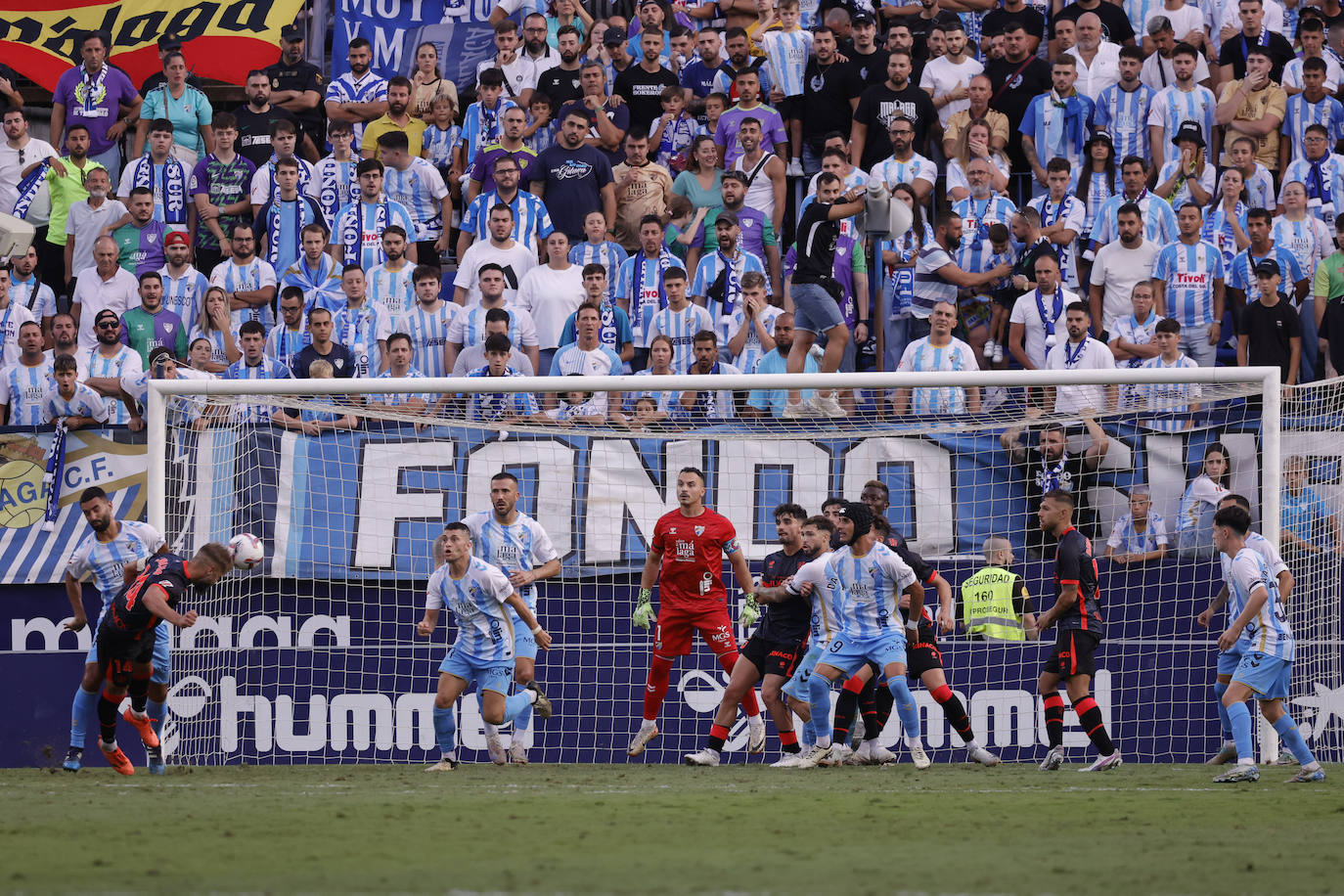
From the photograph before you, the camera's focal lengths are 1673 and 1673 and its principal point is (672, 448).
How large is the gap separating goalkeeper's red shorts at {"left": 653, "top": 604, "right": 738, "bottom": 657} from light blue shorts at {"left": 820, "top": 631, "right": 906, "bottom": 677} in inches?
51.8

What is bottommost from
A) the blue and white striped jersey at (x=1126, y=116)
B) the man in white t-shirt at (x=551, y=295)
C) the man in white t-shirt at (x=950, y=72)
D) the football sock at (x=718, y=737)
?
the football sock at (x=718, y=737)

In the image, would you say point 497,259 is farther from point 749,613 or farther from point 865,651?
point 865,651

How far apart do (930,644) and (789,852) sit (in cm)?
517

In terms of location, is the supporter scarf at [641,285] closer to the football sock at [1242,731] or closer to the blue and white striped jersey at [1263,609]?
the blue and white striped jersey at [1263,609]

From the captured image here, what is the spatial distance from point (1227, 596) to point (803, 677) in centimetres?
298

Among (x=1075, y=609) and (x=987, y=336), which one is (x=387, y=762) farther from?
(x=987, y=336)

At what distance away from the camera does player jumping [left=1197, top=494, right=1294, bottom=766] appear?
10.3 metres

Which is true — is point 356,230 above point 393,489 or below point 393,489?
above

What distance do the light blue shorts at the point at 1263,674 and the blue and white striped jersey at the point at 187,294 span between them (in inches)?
391

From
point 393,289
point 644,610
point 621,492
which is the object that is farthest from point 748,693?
point 393,289

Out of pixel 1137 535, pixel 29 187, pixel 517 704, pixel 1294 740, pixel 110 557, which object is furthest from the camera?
pixel 29 187

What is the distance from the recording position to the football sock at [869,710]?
12008mm

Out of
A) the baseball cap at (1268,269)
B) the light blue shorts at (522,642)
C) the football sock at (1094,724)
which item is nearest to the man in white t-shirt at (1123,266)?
the baseball cap at (1268,269)

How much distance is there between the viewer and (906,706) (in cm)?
1128
